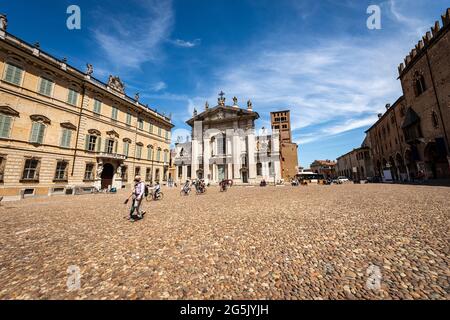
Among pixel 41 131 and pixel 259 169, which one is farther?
pixel 259 169

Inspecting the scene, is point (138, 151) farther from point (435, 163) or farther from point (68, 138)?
point (435, 163)

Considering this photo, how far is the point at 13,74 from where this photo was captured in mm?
16000

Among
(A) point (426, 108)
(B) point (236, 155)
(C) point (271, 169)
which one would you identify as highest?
(A) point (426, 108)

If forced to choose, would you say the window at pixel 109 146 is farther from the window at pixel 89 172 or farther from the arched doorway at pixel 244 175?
the arched doorway at pixel 244 175

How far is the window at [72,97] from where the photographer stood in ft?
65.9

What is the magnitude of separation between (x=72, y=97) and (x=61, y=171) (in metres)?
8.33

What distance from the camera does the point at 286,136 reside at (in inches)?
2116

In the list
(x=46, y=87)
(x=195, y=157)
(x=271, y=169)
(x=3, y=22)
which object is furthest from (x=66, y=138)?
(x=271, y=169)

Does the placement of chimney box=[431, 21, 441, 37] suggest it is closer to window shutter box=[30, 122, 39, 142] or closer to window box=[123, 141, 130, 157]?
window box=[123, 141, 130, 157]

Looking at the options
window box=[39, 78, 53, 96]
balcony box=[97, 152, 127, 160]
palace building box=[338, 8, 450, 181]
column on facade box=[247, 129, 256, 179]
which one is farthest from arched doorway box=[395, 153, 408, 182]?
window box=[39, 78, 53, 96]

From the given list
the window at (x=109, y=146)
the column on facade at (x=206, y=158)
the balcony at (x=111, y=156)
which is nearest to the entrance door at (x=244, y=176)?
the column on facade at (x=206, y=158)

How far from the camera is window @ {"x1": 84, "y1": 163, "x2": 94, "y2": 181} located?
2134 centimetres

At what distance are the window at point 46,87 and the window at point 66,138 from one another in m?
3.77

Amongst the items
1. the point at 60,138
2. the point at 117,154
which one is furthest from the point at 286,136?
the point at 60,138
